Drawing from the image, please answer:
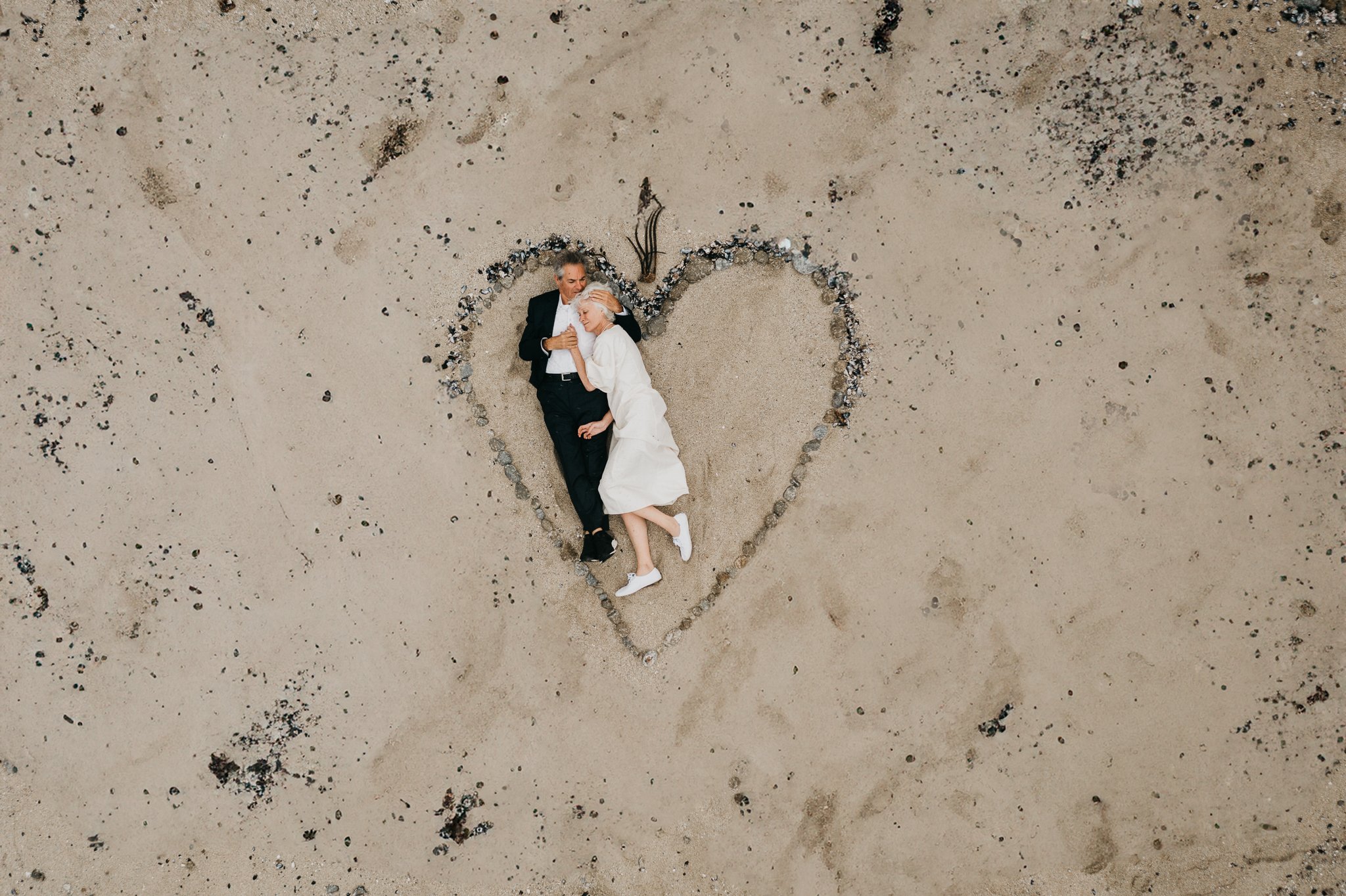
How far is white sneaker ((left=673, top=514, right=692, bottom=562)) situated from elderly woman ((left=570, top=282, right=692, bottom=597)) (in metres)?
0.05

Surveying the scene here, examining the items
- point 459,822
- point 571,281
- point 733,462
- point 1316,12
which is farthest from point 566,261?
point 1316,12

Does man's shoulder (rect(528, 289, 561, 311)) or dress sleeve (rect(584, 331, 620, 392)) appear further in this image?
man's shoulder (rect(528, 289, 561, 311))

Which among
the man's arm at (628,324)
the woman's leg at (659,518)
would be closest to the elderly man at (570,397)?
the man's arm at (628,324)

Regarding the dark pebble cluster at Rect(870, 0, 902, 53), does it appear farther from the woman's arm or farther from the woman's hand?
the woman's hand

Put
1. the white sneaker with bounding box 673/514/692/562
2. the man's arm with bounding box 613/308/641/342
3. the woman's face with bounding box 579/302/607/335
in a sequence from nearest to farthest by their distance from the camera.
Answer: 1. the woman's face with bounding box 579/302/607/335
2. the man's arm with bounding box 613/308/641/342
3. the white sneaker with bounding box 673/514/692/562

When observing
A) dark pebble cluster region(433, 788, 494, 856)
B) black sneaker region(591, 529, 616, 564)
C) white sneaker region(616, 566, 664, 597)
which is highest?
black sneaker region(591, 529, 616, 564)

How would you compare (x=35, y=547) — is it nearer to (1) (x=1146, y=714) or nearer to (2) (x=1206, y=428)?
(1) (x=1146, y=714)

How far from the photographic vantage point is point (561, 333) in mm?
3848

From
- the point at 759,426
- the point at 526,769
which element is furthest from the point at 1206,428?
the point at 526,769

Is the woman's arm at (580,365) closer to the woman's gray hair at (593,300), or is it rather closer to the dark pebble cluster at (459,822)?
the woman's gray hair at (593,300)

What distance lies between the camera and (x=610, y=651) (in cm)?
396

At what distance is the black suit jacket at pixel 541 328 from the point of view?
12.6 ft

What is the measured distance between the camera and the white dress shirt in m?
3.84

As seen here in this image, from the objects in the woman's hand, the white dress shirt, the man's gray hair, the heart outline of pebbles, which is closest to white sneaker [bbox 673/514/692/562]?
the heart outline of pebbles
